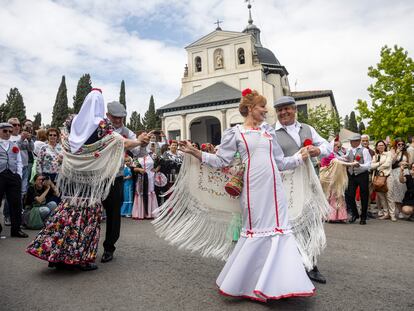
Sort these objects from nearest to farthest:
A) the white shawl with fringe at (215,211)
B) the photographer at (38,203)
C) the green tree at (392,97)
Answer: the white shawl with fringe at (215,211) < the photographer at (38,203) < the green tree at (392,97)

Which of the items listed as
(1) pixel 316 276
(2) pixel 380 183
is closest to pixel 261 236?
(1) pixel 316 276

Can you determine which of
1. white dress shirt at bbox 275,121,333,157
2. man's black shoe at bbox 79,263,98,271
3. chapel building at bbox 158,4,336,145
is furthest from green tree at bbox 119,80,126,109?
white dress shirt at bbox 275,121,333,157

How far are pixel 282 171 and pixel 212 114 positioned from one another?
108ft

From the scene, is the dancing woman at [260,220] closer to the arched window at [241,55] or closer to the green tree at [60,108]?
the arched window at [241,55]

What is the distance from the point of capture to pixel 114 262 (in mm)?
3896

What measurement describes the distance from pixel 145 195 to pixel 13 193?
308cm

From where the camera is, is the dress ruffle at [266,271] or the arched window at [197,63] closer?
the dress ruffle at [266,271]

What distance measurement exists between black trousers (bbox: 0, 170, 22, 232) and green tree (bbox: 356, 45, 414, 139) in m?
22.2

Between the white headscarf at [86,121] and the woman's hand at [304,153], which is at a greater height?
the white headscarf at [86,121]

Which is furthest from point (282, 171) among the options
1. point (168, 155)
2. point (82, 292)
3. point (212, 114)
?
point (212, 114)

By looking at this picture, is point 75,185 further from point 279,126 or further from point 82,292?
point 279,126

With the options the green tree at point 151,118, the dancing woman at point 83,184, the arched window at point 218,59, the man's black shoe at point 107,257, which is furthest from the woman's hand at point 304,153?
the green tree at point 151,118

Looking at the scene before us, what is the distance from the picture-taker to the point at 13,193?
18.0ft

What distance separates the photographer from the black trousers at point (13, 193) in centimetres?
541
